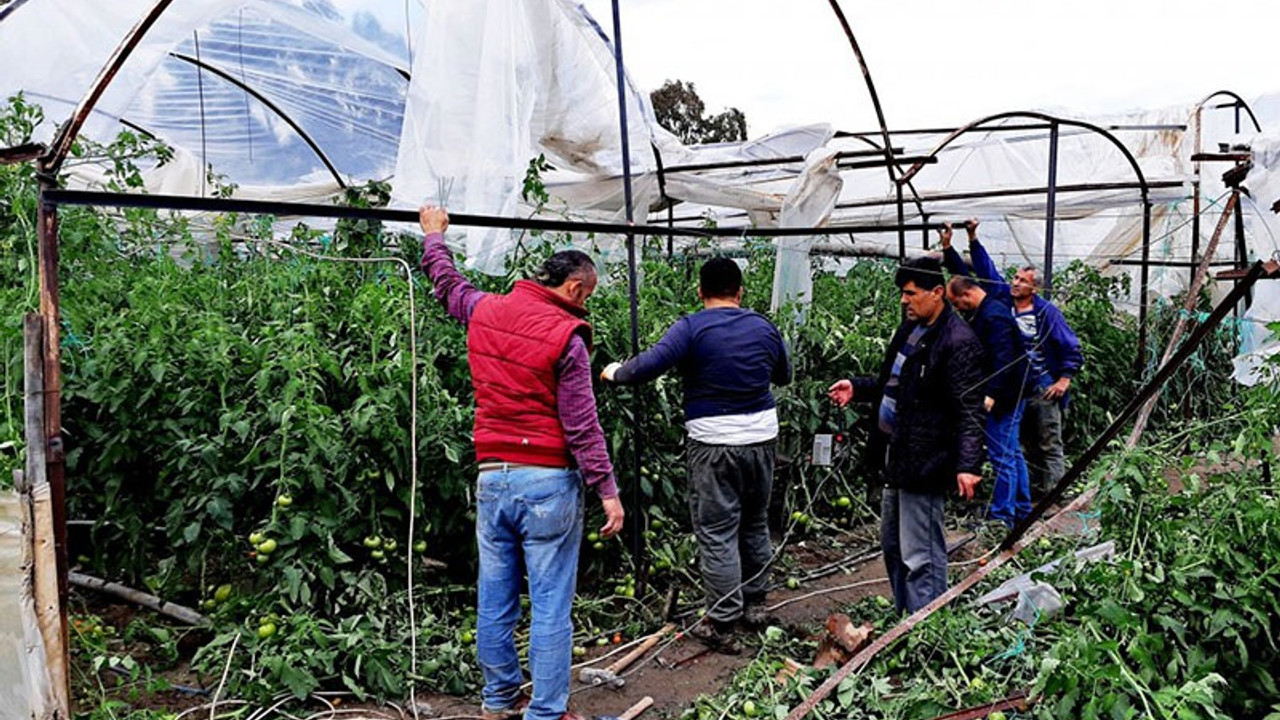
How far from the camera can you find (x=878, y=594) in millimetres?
5406

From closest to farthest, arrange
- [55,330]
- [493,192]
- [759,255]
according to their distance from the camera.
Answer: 1. [55,330]
2. [493,192]
3. [759,255]

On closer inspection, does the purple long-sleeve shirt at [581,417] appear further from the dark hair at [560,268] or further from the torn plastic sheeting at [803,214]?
the torn plastic sheeting at [803,214]

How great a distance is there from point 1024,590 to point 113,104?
4.35 metres

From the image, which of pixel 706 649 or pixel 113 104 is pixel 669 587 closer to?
pixel 706 649

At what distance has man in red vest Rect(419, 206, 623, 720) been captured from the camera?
11.8 feet

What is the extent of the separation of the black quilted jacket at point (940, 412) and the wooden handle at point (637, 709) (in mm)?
1461

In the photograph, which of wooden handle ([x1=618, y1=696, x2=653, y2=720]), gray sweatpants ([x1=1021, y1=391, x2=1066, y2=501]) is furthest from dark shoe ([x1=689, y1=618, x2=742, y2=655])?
gray sweatpants ([x1=1021, y1=391, x2=1066, y2=501])

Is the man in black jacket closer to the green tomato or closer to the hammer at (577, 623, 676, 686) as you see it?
the hammer at (577, 623, 676, 686)

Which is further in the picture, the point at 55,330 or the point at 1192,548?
the point at 1192,548

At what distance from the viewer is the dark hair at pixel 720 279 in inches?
181

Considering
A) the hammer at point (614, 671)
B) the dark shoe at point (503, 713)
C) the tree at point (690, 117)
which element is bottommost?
the hammer at point (614, 671)

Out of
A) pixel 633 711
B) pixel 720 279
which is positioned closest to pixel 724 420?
pixel 720 279

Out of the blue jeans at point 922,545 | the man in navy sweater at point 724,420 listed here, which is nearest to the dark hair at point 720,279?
the man in navy sweater at point 724,420

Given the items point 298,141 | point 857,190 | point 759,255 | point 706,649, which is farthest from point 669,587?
point 857,190
